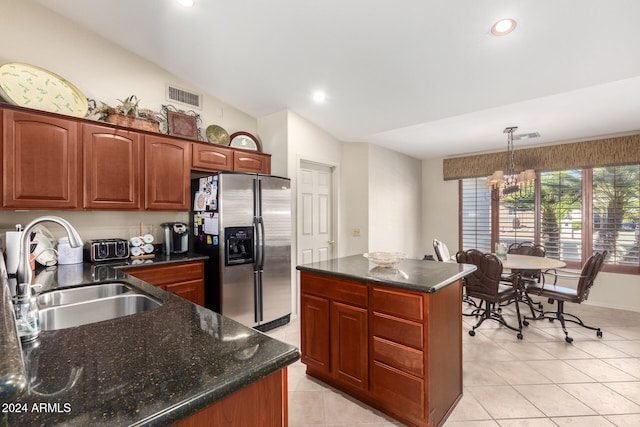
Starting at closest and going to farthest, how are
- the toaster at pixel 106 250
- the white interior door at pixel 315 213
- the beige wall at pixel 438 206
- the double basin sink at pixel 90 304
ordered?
the double basin sink at pixel 90 304 < the toaster at pixel 106 250 < the white interior door at pixel 315 213 < the beige wall at pixel 438 206

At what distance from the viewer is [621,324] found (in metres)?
Result: 3.55

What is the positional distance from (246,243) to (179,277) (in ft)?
2.39

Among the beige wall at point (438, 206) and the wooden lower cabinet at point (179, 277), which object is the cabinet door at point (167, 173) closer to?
the wooden lower cabinet at point (179, 277)

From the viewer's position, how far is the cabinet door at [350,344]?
2.04 meters

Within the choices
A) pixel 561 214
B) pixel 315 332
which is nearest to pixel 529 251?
pixel 561 214

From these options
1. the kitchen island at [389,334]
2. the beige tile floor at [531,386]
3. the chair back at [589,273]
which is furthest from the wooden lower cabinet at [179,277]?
the chair back at [589,273]

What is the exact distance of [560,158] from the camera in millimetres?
4469

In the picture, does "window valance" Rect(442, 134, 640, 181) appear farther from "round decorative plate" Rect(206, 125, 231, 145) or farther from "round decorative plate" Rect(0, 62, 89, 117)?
"round decorative plate" Rect(0, 62, 89, 117)

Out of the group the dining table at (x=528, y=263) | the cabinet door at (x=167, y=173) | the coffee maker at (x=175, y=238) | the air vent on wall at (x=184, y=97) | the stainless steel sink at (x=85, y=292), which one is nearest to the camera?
the stainless steel sink at (x=85, y=292)

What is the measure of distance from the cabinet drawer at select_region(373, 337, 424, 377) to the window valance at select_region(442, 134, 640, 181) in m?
4.28

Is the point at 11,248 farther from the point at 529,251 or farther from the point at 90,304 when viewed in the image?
the point at 529,251

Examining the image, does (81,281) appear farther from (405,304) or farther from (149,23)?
(149,23)

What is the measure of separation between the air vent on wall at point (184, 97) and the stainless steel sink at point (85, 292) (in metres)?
2.41

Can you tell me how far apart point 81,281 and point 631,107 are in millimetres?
5287
